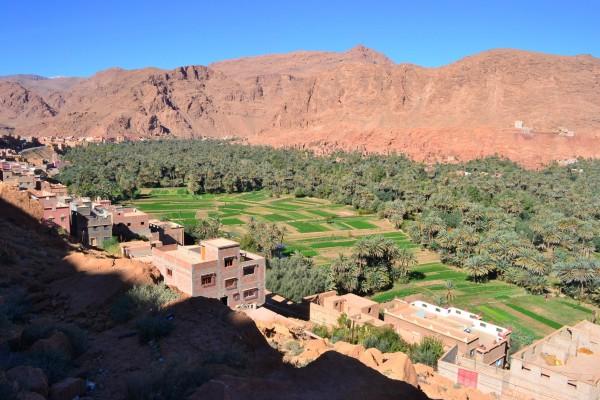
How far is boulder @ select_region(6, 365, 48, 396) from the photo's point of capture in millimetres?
7555

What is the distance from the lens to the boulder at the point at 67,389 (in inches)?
312

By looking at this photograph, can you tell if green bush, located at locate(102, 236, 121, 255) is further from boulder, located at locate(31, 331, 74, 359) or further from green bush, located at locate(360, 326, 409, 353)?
boulder, located at locate(31, 331, 74, 359)

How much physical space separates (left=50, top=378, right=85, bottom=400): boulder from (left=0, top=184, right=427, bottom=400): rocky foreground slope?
15 mm

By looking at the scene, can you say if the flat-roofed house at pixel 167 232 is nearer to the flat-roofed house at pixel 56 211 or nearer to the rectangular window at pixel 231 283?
the flat-roofed house at pixel 56 211

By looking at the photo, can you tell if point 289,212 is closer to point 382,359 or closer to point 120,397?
point 382,359

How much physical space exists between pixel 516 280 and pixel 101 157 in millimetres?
86607

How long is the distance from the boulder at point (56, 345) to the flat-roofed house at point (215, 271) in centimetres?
1480

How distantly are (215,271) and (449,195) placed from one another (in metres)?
49.1

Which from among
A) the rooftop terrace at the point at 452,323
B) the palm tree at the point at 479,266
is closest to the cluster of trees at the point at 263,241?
the rooftop terrace at the point at 452,323

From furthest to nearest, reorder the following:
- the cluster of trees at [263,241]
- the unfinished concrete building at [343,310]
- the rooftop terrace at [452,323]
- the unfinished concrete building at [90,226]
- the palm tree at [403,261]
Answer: the cluster of trees at [263,241], the palm tree at [403,261], the unfinished concrete building at [90,226], the unfinished concrete building at [343,310], the rooftop terrace at [452,323]

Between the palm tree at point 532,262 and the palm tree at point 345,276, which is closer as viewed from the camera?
the palm tree at point 345,276

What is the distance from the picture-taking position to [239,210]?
72000mm

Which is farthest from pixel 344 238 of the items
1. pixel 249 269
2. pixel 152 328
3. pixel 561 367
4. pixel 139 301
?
pixel 152 328

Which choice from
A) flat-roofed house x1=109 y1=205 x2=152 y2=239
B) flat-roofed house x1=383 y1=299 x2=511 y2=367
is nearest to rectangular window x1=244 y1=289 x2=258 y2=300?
flat-roofed house x1=383 y1=299 x2=511 y2=367
